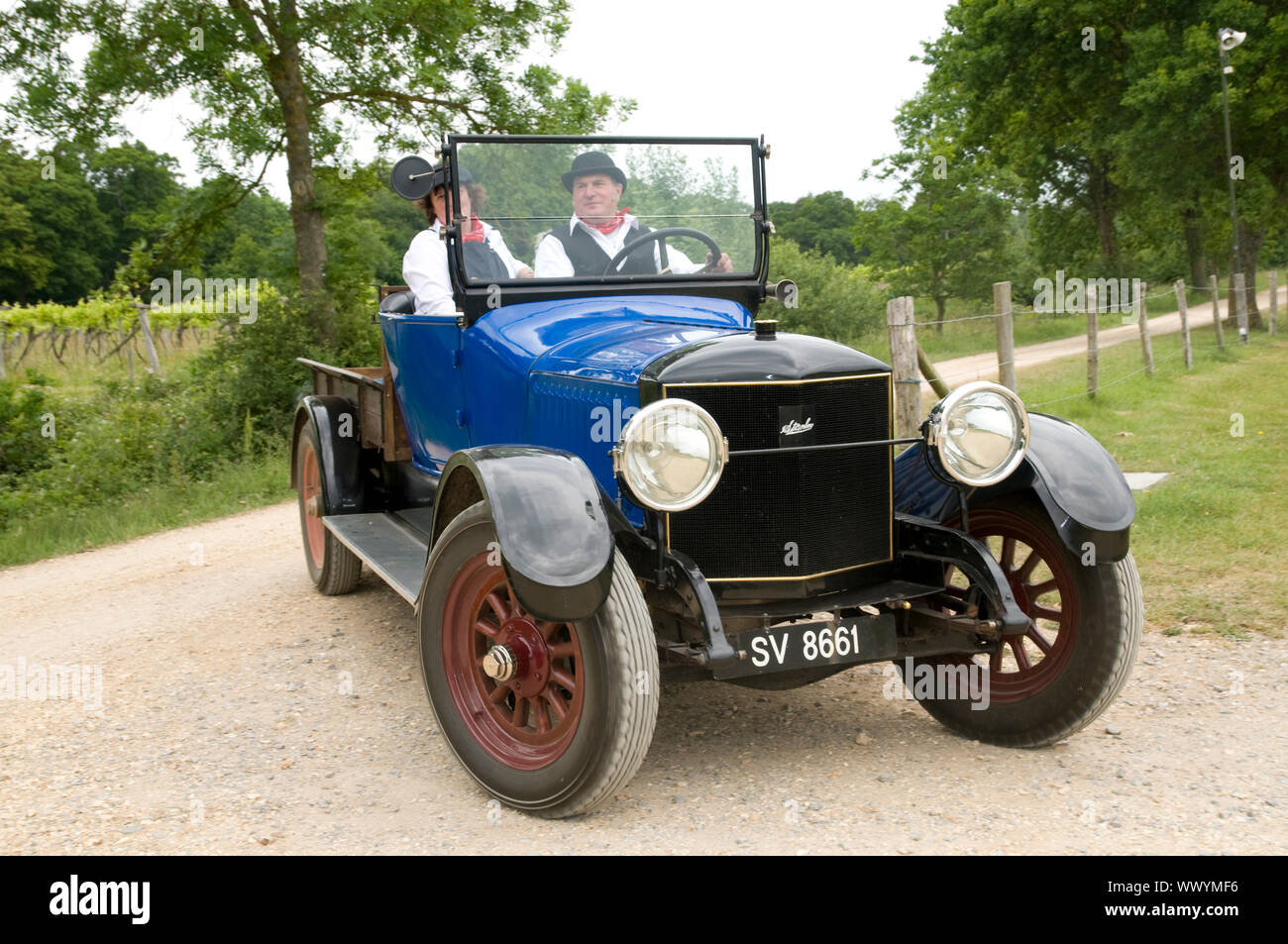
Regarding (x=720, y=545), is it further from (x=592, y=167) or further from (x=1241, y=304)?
(x=1241, y=304)

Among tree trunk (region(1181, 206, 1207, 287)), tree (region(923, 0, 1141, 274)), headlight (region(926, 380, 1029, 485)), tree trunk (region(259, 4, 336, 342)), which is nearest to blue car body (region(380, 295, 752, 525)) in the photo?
headlight (region(926, 380, 1029, 485))

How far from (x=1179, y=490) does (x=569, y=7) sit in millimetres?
10434

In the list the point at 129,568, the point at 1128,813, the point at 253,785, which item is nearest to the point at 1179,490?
the point at 1128,813

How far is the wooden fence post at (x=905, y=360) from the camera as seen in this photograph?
7191 mm

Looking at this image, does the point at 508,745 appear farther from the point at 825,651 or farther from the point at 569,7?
the point at 569,7

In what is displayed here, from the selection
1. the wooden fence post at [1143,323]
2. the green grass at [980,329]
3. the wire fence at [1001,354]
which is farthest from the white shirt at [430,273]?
the green grass at [980,329]

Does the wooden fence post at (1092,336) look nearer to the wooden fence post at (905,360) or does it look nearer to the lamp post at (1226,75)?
the wooden fence post at (905,360)

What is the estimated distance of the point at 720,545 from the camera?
3.55 metres

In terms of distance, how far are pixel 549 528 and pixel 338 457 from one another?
3236 millimetres

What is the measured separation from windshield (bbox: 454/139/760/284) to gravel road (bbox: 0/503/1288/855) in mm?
1831

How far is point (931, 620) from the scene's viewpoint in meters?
3.70

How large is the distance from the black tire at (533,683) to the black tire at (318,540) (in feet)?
8.42
